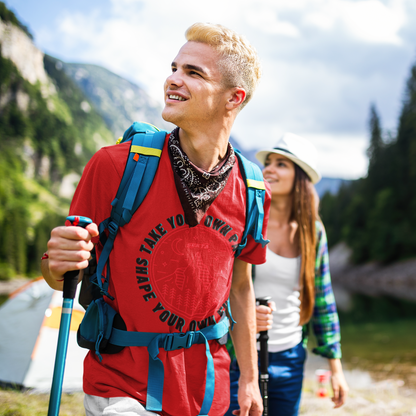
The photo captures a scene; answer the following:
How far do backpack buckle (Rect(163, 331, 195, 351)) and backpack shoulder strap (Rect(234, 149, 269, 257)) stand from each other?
524 mm

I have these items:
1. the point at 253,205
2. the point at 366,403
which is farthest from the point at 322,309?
the point at 366,403

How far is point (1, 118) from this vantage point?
→ 14188cm

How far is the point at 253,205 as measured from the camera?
2.22 metres

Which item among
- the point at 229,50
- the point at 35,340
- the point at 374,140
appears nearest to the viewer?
the point at 229,50

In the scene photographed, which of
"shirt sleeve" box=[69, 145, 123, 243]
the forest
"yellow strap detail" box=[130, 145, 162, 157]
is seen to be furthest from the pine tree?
"shirt sleeve" box=[69, 145, 123, 243]

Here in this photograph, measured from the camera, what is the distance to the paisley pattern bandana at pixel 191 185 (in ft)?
6.28

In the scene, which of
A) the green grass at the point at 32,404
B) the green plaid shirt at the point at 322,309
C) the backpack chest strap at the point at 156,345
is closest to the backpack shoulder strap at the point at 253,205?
the backpack chest strap at the point at 156,345

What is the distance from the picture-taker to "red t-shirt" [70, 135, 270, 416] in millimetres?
1813

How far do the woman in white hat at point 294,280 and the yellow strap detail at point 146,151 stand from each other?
1593mm

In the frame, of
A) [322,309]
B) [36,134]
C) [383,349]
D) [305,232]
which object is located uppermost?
[36,134]

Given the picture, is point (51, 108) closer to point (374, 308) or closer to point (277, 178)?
point (374, 308)

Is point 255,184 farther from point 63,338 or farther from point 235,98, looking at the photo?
point 63,338

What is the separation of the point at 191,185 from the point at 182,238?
0.79ft

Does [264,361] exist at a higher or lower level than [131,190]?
lower
